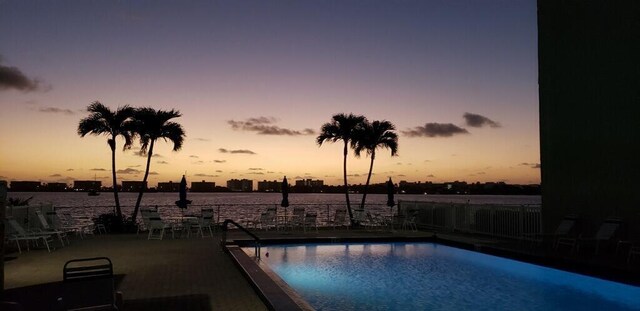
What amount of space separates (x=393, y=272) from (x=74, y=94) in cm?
1597

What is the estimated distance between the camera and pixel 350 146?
2444 cm

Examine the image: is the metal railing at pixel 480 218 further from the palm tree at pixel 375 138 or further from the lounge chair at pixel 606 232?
the palm tree at pixel 375 138

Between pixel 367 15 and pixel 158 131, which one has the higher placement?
pixel 367 15

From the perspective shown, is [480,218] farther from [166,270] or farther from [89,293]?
[89,293]

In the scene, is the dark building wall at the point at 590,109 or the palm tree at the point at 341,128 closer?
the dark building wall at the point at 590,109

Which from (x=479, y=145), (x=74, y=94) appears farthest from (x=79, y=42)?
(x=479, y=145)

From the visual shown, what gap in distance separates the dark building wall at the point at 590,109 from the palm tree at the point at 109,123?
1357cm

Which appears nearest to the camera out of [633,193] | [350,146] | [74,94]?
[633,193]

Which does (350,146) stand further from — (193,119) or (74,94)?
(74,94)

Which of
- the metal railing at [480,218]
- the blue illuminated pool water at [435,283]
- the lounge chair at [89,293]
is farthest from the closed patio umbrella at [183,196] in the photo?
the lounge chair at [89,293]

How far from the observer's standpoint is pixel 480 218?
15742 mm

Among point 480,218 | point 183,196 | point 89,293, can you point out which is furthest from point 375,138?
point 89,293

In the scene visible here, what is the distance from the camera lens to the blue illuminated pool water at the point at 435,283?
8.53m

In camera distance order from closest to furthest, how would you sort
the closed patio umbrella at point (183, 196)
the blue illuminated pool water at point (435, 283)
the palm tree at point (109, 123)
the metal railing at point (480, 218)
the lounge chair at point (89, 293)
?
the lounge chair at point (89, 293) < the blue illuminated pool water at point (435, 283) < the metal railing at point (480, 218) < the closed patio umbrella at point (183, 196) < the palm tree at point (109, 123)
